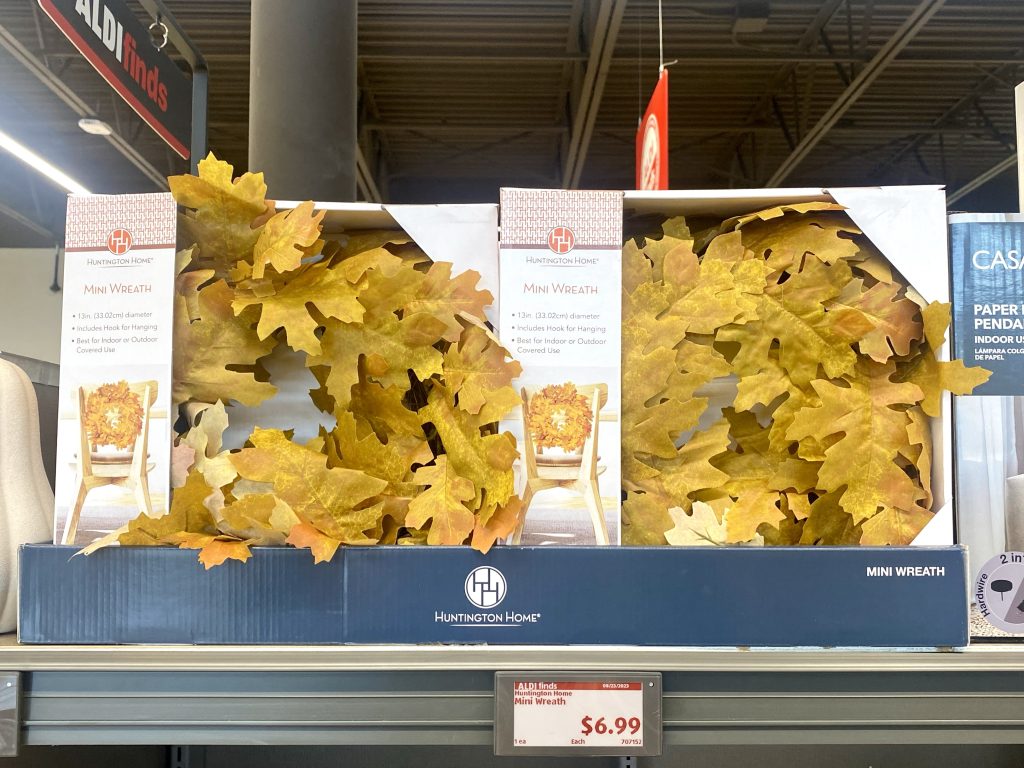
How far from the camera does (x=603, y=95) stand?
645 centimetres

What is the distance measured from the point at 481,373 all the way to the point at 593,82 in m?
5.49

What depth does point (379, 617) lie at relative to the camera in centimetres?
73

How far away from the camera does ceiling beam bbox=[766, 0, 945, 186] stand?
16.3 ft

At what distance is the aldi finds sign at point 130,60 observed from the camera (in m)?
Answer: 1.50

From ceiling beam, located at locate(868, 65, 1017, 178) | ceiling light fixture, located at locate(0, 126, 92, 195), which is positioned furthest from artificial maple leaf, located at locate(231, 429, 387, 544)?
ceiling beam, located at locate(868, 65, 1017, 178)

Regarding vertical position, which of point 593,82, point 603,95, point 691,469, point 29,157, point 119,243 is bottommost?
point 691,469

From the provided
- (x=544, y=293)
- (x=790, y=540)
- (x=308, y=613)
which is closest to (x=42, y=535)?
(x=308, y=613)

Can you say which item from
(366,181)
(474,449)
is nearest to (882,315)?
(474,449)

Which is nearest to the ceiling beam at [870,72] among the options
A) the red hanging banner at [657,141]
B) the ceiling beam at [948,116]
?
the ceiling beam at [948,116]

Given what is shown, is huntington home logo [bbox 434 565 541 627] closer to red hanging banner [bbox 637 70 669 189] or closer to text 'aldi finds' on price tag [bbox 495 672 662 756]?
text 'aldi finds' on price tag [bbox 495 672 662 756]

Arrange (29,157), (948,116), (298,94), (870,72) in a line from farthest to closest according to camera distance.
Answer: (948,116)
(870,72)
(29,157)
(298,94)

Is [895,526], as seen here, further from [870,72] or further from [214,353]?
[870,72]

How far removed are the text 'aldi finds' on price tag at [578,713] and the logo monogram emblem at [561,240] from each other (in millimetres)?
388

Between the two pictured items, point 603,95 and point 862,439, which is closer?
point 862,439
